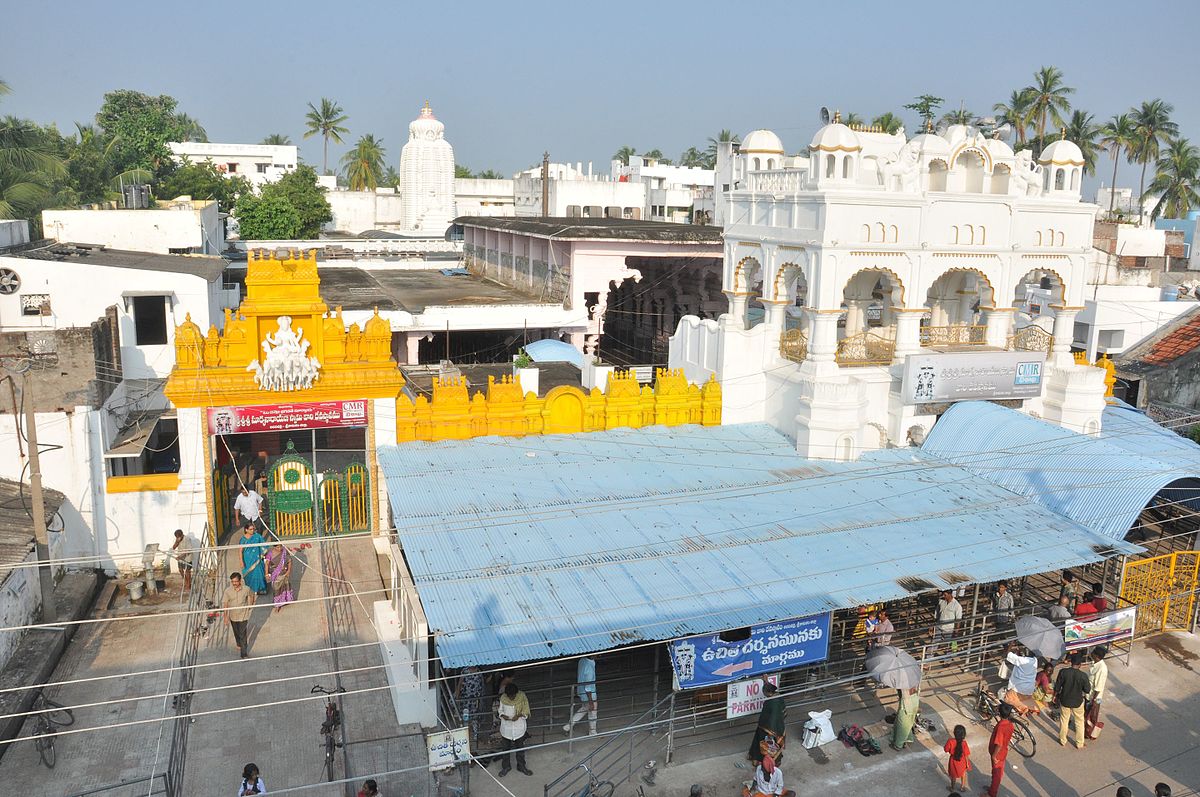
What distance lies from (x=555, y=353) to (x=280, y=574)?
451 inches

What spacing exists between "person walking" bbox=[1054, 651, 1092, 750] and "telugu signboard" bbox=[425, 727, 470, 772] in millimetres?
8219

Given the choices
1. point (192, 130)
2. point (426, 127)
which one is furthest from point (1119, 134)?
point (192, 130)

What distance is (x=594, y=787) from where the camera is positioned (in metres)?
11.3

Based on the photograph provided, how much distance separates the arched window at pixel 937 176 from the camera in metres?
19.5

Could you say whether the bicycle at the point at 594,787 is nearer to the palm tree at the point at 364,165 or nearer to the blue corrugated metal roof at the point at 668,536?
the blue corrugated metal roof at the point at 668,536

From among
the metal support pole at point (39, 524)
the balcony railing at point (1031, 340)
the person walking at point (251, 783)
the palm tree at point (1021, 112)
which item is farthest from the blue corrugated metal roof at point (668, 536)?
the palm tree at point (1021, 112)

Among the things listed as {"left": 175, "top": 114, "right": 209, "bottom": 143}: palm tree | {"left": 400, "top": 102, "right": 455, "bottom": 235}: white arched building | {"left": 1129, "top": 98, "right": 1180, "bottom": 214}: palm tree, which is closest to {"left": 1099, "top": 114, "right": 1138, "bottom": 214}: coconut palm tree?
{"left": 1129, "top": 98, "right": 1180, "bottom": 214}: palm tree

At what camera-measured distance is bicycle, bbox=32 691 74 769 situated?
11.6 metres

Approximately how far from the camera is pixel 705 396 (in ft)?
63.6

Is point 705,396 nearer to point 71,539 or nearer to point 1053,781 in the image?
point 1053,781

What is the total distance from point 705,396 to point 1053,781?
31.7 feet

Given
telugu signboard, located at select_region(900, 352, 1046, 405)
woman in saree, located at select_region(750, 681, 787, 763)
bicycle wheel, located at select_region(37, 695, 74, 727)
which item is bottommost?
bicycle wheel, located at select_region(37, 695, 74, 727)

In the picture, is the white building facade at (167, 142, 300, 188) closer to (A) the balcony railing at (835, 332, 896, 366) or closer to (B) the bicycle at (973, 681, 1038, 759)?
(A) the balcony railing at (835, 332, 896, 366)

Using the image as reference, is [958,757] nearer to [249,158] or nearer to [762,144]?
[762,144]
